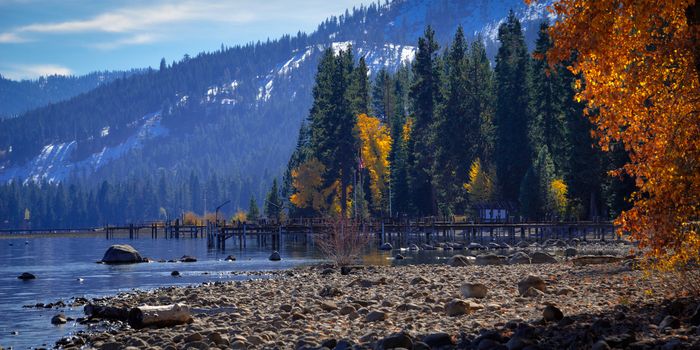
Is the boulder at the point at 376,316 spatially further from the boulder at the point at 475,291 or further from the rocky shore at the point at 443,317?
the boulder at the point at 475,291

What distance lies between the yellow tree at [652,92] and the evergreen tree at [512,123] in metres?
69.8

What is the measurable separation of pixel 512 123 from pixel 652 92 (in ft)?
231

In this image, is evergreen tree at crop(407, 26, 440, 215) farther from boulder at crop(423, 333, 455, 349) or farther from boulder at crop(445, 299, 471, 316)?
boulder at crop(423, 333, 455, 349)

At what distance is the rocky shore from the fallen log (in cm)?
127

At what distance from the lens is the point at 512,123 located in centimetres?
8531

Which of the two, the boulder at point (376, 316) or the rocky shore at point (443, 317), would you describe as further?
the boulder at point (376, 316)

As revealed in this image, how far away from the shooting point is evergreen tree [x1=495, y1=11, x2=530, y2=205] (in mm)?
85125

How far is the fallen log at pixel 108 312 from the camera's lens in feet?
78.6

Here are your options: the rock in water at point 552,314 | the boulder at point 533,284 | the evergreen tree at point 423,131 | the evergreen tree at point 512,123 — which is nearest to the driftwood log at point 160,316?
the boulder at point 533,284

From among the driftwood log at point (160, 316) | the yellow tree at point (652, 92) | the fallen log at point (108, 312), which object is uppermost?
the yellow tree at point (652, 92)

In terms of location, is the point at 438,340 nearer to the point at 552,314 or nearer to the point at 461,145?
the point at 552,314

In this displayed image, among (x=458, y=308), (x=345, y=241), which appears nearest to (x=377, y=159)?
(x=345, y=241)

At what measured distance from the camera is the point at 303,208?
107 metres

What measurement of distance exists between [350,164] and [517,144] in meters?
24.7
